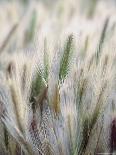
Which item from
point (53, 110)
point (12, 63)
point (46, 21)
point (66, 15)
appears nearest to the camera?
point (53, 110)

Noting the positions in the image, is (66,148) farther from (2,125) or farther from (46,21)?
(46,21)

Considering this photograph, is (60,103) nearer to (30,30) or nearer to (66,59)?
(66,59)

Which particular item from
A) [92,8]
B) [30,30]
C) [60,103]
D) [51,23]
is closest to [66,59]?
[60,103]

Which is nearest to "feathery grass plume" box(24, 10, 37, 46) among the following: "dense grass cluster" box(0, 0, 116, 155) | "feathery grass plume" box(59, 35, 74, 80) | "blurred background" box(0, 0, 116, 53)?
"blurred background" box(0, 0, 116, 53)

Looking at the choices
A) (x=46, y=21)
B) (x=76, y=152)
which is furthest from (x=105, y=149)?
(x=46, y=21)

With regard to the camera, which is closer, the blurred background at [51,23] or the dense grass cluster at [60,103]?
the dense grass cluster at [60,103]

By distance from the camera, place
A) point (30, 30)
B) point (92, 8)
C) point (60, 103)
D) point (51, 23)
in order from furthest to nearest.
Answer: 1. point (92, 8)
2. point (51, 23)
3. point (30, 30)
4. point (60, 103)

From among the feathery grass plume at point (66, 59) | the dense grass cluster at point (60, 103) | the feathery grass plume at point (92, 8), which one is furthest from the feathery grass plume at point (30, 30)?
the feathery grass plume at point (66, 59)

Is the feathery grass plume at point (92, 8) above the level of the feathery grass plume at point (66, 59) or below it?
above

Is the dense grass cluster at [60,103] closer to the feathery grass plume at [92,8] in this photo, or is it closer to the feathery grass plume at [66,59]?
the feathery grass plume at [66,59]

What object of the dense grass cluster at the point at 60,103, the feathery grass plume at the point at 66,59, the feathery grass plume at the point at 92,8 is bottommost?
the dense grass cluster at the point at 60,103

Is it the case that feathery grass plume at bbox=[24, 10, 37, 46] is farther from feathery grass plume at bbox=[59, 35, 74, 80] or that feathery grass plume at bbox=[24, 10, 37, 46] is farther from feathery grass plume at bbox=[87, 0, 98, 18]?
feathery grass plume at bbox=[59, 35, 74, 80]
